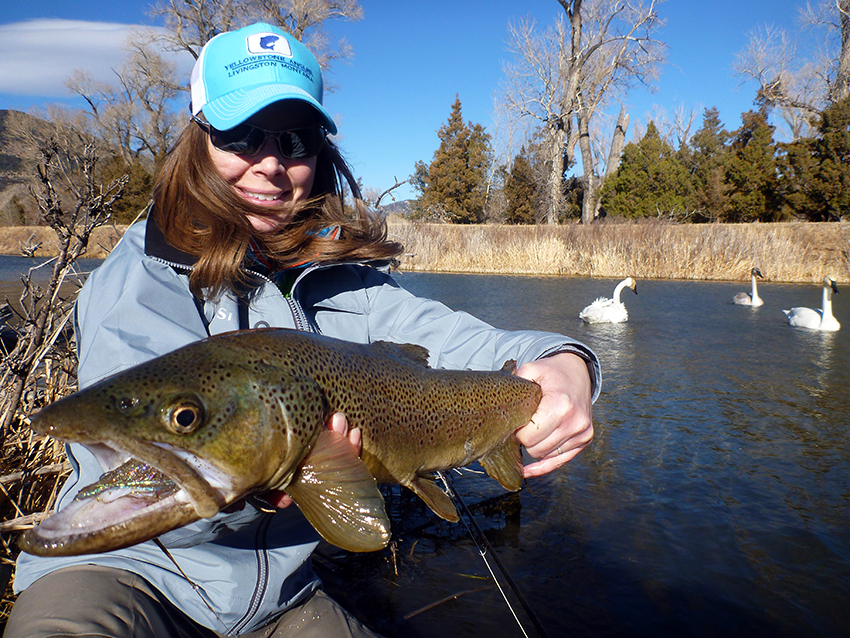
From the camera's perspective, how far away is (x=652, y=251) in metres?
23.8

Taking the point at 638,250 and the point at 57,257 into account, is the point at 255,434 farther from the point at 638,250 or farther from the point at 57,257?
the point at 638,250

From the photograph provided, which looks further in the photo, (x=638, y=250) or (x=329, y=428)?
(x=638, y=250)

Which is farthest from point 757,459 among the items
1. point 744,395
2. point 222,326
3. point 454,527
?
point 222,326

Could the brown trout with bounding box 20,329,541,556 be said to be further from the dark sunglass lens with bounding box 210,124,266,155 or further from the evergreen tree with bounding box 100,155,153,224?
the evergreen tree with bounding box 100,155,153,224

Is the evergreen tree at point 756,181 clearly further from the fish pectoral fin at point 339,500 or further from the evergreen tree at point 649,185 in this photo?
the fish pectoral fin at point 339,500

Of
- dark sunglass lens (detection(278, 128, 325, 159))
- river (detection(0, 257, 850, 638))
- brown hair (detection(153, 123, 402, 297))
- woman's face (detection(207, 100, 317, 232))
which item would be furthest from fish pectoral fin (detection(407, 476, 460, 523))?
river (detection(0, 257, 850, 638))

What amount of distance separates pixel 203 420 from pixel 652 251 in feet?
81.1

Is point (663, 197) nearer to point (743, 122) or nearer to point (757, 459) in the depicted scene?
point (743, 122)

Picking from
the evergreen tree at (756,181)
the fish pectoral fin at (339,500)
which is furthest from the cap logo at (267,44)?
the evergreen tree at (756,181)

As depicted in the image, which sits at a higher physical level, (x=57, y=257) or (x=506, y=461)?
(x=57, y=257)

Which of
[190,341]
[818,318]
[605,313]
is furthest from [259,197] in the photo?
[818,318]

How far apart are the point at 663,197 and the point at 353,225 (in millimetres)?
40925

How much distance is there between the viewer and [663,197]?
39344 mm

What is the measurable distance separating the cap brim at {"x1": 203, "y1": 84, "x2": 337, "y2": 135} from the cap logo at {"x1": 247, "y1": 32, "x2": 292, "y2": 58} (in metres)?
0.18
